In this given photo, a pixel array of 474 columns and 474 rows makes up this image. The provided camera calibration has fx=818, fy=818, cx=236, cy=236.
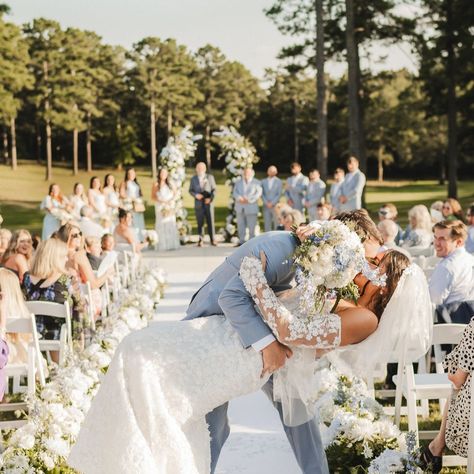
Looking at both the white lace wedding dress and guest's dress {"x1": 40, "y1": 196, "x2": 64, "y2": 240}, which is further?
guest's dress {"x1": 40, "y1": 196, "x2": 64, "y2": 240}

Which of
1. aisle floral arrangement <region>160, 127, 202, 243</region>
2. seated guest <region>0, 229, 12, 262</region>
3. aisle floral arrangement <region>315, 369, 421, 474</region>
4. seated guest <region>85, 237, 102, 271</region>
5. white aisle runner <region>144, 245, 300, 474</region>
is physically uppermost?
aisle floral arrangement <region>160, 127, 202, 243</region>

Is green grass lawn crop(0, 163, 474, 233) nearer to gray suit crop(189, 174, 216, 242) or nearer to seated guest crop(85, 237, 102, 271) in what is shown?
gray suit crop(189, 174, 216, 242)

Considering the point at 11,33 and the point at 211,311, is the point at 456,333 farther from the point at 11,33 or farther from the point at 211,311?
the point at 11,33

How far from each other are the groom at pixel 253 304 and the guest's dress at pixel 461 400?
26.6 inches

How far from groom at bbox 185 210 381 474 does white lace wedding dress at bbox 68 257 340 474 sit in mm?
105

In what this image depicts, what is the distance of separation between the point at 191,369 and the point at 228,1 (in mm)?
31912

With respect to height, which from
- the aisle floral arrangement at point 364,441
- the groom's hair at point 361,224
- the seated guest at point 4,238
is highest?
the groom's hair at point 361,224

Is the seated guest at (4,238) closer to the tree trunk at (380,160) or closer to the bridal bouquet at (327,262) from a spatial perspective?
the bridal bouquet at (327,262)

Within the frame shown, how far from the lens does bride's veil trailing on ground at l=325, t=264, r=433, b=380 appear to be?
3.87 meters

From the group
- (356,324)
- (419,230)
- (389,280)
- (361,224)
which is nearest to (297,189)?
(419,230)

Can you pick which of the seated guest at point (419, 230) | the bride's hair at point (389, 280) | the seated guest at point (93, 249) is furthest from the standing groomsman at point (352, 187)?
the bride's hair at point (389, 280)

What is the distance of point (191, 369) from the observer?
3.84 meters

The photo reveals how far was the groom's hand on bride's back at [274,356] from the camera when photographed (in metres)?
3.77

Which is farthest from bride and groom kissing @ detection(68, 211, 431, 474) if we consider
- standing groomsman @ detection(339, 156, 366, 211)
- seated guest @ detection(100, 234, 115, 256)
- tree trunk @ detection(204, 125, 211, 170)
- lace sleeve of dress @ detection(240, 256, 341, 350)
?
tree trunk @ detection(204, 125, 211, 170)
